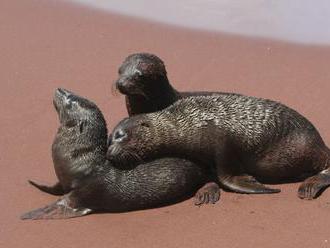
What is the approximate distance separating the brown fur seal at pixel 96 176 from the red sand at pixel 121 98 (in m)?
0.11

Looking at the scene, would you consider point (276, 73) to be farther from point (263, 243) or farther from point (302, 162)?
point (263, 243)

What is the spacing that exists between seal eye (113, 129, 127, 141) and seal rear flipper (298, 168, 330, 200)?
5.26 feet

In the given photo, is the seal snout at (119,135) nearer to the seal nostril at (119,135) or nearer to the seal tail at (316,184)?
the seal nostril at (119,135)

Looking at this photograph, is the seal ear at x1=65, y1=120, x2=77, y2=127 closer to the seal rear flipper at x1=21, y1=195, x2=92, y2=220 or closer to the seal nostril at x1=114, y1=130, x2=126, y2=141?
the seal nostril at x1=114, y1=130, x2=126, y2=141

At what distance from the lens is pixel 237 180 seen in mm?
6949

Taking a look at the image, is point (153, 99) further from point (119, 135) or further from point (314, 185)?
point (314, 185)

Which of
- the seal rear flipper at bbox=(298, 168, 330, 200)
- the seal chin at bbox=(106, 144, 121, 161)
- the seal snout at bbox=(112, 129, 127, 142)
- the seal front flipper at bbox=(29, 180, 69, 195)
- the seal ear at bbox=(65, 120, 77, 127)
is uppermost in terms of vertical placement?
the seal ear at bbox=(65, 120, 77, 127)

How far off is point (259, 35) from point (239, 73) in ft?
6.23

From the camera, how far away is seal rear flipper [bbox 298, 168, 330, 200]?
6855mm

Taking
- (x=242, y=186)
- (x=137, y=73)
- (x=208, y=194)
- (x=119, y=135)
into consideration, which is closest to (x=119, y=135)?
(x=119, y=135)

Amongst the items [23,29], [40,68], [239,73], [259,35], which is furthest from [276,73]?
[23,29]

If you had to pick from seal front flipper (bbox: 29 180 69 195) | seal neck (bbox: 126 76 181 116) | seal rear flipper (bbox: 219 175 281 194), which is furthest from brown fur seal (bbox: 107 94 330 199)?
seal front flipper (bbox: 29 180 69 195)

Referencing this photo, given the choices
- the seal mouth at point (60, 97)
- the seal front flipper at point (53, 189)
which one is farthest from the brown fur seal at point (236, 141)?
the seal front flipper at point (53, 189)

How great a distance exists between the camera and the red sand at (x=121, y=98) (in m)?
6.42
